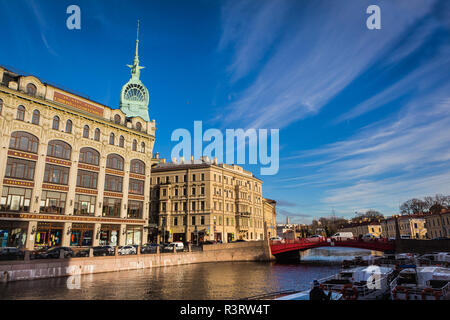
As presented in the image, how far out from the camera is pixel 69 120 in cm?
4900

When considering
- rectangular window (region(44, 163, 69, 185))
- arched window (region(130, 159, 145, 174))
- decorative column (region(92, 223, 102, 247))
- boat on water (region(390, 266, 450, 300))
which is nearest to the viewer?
boat on water (region(390, 266, 450, 300))

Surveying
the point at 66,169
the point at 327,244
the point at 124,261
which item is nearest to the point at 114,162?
the point at 66,169

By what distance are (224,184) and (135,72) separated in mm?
34123

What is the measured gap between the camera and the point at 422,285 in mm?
21984

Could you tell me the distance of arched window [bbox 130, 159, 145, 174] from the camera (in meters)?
57.8

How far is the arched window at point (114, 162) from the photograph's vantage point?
177 feet

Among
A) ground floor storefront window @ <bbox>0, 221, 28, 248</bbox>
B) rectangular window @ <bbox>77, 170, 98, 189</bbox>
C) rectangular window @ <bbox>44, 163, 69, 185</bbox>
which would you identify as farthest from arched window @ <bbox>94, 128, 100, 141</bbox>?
ground floor storefront window @ <bbox>0, 221, 28, 248</bbox>

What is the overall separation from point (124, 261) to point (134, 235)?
13.8 metres

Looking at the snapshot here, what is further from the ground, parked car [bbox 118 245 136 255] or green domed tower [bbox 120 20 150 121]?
green domed tower [bbox 120 20 150 121]

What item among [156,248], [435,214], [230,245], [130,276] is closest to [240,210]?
[230,245]

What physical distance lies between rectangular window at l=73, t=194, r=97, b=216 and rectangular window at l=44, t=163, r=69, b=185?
328 cm

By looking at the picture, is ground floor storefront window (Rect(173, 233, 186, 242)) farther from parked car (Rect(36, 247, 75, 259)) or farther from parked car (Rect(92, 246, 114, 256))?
parked car (Rect(36, 247, 75, 259))

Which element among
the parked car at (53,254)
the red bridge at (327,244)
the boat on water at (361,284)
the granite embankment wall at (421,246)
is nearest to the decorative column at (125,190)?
the parked car at (53,254)
